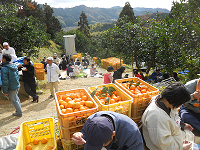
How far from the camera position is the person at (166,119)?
6.61ft

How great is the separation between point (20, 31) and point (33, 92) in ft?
17.7

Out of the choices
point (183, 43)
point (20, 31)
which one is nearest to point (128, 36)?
point (183, 43)

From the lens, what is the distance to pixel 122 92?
118 inches

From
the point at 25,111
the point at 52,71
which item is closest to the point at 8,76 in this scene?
the point at 25,111

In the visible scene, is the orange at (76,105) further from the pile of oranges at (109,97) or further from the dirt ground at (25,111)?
the dirt ground at (25,111)

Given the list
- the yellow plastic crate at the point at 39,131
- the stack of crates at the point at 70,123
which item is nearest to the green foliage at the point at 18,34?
the yellow plastic crate at the point at 39,131

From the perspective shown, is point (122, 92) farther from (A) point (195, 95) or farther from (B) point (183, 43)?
(B) point (183, 43)

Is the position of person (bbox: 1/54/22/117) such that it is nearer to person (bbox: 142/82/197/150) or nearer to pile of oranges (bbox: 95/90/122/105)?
pile of oranges (bbox: 95/90/122/105)

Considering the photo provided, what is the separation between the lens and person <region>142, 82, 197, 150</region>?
6.61 ft

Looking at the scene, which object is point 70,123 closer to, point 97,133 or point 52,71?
point 97,133

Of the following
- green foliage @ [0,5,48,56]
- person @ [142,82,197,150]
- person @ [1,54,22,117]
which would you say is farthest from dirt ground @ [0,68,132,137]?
green foliage @ [0,5,48,56]

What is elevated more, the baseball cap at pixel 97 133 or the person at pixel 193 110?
the baseball cap at pixel 97 133

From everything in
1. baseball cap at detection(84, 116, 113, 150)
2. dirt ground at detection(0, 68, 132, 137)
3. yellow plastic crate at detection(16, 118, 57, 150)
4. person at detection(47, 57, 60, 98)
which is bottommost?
dirt ground at detection(0, 68, 132, 137)

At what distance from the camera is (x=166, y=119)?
2.08 metres
